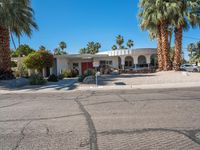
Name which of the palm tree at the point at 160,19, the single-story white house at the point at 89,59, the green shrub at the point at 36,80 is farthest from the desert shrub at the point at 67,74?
the palm tree at the point at 160,19

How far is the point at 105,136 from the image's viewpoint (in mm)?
5383

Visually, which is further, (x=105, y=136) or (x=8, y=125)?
(x=8, y=125)

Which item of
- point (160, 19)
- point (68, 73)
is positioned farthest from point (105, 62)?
point (160, 19)

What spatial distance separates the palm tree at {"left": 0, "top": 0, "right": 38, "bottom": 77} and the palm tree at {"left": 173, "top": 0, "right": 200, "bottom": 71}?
53.7 ft

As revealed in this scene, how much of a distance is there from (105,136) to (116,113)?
8.47 ft

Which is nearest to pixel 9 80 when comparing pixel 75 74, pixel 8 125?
pixel 75 74

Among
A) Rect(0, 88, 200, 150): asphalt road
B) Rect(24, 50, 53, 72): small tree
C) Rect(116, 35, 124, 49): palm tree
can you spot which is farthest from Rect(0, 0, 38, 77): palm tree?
Rect(116, 35, 124, 49): palm tree

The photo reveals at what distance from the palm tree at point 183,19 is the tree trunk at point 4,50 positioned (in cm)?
1878

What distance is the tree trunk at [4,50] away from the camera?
76.7ft

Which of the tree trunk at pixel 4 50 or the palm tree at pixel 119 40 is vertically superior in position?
the palm tree at pixel 119 40

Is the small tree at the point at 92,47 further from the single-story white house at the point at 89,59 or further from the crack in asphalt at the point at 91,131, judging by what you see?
the crack in asphalt at the point at 91,131

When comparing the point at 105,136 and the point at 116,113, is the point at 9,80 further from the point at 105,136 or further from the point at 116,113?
the point at 105,136

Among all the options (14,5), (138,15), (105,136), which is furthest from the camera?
(138,15)

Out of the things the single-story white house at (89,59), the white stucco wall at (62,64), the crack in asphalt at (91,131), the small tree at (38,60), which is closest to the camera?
the crack in asphalt at (91,131)
